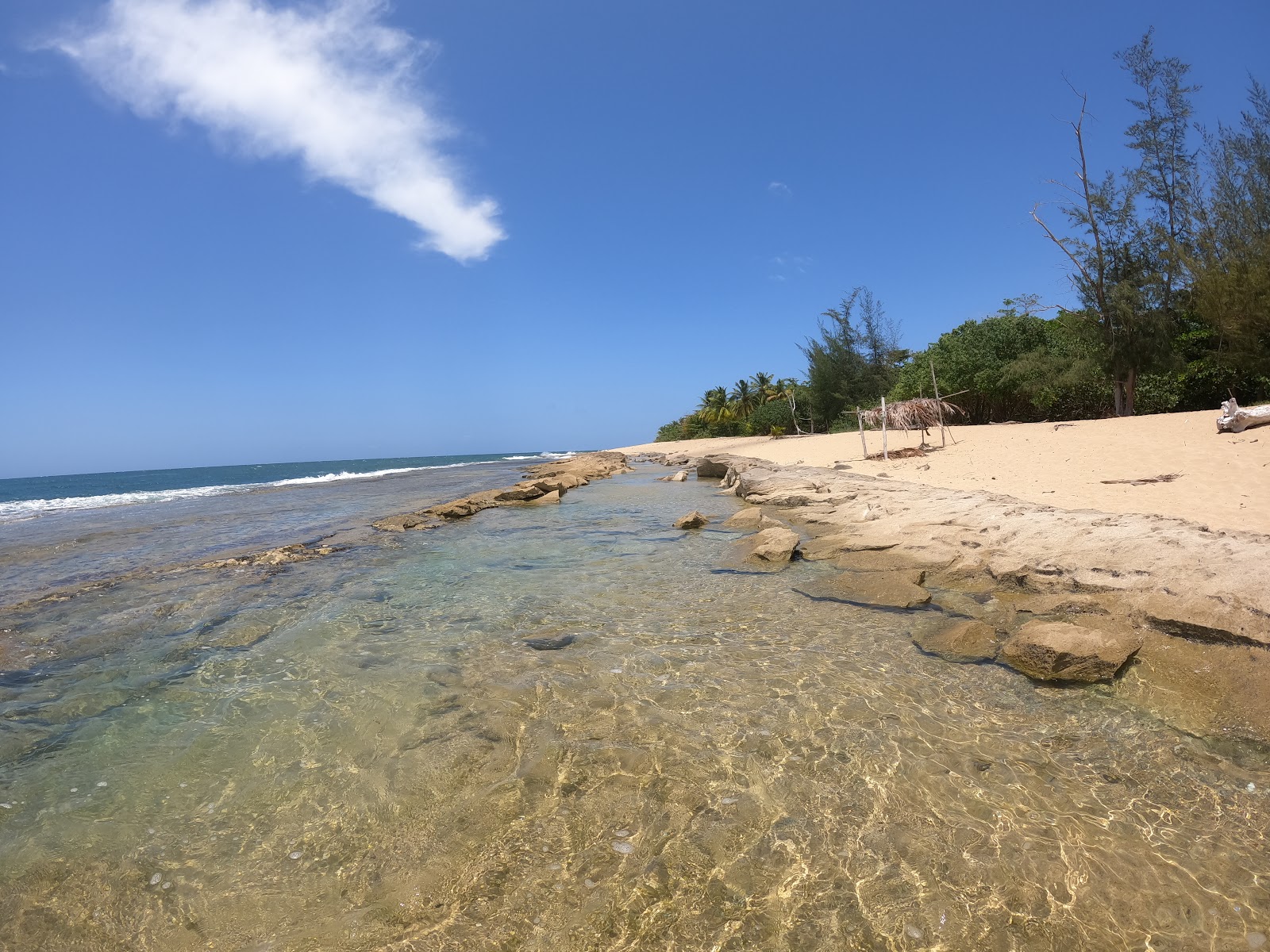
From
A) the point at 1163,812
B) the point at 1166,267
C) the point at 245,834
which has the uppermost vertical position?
the point at 1166,267

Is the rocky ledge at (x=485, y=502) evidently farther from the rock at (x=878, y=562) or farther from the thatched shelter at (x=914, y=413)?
the thatched shelter at (x=914, y=413)

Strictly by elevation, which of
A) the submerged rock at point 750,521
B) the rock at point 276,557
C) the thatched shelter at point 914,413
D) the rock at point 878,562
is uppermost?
the thatched shelter at point 914,413

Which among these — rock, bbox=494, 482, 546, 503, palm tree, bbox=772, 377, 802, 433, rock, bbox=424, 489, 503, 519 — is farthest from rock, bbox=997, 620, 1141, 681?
palm tree, bbox=772, 377, 802, 433

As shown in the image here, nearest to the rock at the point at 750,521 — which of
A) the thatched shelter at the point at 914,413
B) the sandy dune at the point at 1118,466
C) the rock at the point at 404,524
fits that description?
the sandy dune at the point at 1118,466

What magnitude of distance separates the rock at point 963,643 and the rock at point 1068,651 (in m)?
0.19

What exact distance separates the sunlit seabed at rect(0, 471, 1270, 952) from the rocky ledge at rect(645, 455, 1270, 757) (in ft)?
1.00

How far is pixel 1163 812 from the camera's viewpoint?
9.45 feet

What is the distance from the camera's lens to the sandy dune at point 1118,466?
8070 mm

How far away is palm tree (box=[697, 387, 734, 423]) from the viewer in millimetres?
62469

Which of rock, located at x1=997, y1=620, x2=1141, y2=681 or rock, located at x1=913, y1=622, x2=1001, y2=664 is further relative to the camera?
rock, located at x1=913, y1=622, x2=1001, y2=664

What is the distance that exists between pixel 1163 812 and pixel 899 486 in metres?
9.21

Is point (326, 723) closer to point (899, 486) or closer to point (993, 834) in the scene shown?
point (993, 834)

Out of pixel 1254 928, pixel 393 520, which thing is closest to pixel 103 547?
pixel 393 520

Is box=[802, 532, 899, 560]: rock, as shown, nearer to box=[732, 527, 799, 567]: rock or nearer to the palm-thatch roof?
box=[732, 527, 799, 567]: rock
